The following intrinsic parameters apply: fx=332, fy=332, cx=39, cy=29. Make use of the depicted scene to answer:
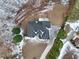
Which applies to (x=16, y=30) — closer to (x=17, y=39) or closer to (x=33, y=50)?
(x=17, y=39)

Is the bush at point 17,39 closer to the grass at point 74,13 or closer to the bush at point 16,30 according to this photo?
the bush at point 16,30

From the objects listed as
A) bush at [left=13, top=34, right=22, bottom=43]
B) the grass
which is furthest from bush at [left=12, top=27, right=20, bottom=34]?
the grass

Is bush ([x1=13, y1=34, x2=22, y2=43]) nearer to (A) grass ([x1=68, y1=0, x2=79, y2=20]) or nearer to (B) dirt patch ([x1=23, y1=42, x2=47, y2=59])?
(B) dirt patch ([x1=23, y1=42, x2=47, y2=59])

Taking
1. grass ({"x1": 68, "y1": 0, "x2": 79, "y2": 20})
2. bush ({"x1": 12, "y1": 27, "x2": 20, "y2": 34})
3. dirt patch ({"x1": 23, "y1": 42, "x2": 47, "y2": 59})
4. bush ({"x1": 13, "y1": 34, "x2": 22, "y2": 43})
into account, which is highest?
grass ({"x1": 68, "y1": 0, "x2": 79, "y2": 20})

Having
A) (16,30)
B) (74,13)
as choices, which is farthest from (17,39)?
(74,13)

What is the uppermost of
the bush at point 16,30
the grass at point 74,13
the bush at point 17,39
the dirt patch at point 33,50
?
the grass at point 74,13

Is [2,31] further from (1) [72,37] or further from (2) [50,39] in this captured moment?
(1) [72,37]

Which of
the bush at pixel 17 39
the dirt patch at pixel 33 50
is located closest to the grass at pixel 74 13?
the dirt patch at pixel 33 50

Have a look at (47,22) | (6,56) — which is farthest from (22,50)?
(47,22)
